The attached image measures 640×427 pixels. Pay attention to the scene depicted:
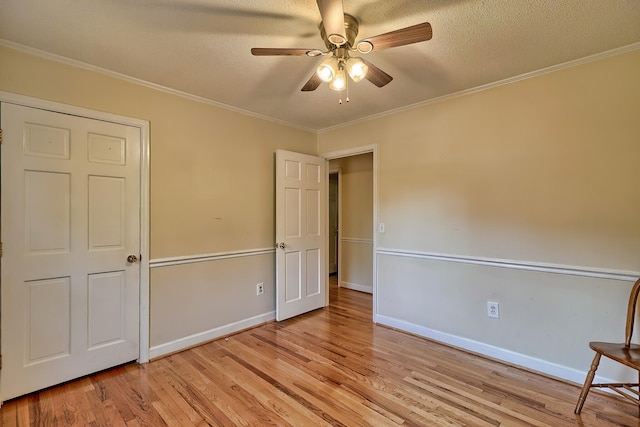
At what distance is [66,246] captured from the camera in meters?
2.14

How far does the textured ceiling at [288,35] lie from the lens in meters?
1.60

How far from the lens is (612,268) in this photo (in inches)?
80.4

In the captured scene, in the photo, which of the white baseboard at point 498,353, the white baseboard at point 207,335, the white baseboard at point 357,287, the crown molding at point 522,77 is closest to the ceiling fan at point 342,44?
the crown molding at point 522,77

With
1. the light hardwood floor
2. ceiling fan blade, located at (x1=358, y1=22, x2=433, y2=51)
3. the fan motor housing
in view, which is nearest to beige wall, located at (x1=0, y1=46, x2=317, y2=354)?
the light hardwood floor

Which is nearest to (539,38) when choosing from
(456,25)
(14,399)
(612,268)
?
(456,25)

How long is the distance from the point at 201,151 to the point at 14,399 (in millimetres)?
2233

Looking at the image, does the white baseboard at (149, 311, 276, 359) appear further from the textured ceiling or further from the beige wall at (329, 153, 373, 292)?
the textured ceiling

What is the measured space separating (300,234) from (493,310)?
2.11 m

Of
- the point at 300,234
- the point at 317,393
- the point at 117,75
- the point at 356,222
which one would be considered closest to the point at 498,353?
the point at 317,393

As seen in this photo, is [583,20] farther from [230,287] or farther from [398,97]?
[230,287]

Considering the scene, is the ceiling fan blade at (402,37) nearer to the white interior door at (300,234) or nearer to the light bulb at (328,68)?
the light bulb at (328,68)

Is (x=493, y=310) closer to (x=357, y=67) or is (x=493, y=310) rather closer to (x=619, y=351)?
(x=619, y=351)

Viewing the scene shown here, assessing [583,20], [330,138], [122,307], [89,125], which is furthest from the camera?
[330,138]

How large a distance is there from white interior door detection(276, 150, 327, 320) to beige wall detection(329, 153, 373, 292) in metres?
1.10
